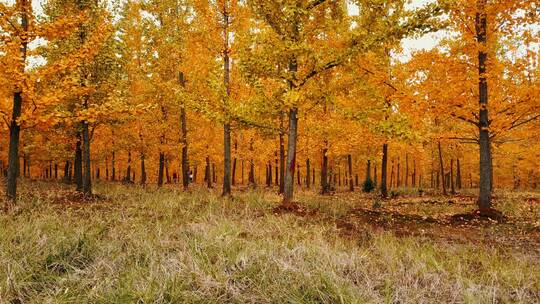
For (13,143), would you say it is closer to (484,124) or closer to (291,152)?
(291,152)

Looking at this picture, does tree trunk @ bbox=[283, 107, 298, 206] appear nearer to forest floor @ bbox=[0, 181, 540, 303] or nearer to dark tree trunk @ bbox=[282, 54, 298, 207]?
dark tree trunk @ bbox=[282, 54, 298, 207]

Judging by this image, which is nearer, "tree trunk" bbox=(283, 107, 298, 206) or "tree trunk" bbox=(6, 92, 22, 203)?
"tree trunk" bbox=(6, 92, 22, 203)

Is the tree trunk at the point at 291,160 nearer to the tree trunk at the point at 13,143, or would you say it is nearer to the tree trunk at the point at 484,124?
the tree trunk at the point at 484,124

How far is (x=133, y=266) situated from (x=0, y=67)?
6.68 m

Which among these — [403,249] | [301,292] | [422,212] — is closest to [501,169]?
[422,212]

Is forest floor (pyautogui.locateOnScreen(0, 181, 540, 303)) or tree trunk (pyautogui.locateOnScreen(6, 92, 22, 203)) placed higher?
tree trunk (pyautogui.locateOnScreen(6, 92, 22, 203))

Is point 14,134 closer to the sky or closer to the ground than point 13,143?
closer to the sky

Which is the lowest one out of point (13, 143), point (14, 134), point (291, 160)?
point (291, 160)

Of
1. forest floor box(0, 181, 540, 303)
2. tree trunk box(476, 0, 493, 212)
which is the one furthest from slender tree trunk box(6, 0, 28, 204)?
tree trunk box(476, 0, 493, 212)

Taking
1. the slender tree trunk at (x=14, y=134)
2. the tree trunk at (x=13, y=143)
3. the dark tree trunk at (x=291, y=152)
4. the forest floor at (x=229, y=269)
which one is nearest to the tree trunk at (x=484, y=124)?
the forest floor at (x=229, y=269)

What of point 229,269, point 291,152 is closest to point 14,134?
point 291,152

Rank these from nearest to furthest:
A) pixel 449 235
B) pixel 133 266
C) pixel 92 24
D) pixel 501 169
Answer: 1. pixel 133 266
2. pixel 449 235
3. pixel 92 24
4. pixel 501 169

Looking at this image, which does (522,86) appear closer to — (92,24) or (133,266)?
(133,266)

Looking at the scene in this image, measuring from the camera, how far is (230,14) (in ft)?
45.5
